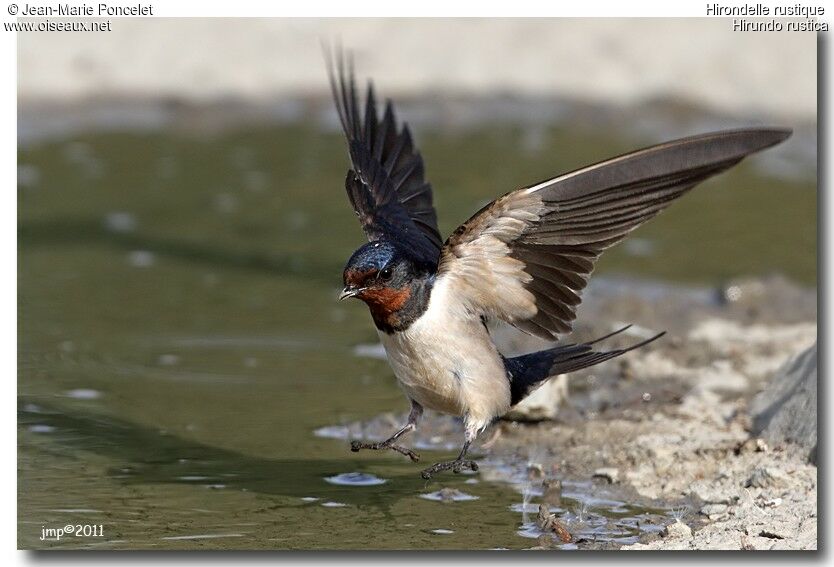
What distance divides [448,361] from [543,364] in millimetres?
785

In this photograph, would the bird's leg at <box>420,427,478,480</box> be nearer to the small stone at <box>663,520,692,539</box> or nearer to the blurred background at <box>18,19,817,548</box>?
the blurred background at <box>18,19,817,548</box>

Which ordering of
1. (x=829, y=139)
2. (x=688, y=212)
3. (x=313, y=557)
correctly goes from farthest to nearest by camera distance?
(x=688, y=212), (x=829, y=139), (x=313, y=557)

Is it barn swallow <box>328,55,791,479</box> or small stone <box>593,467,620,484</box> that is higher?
barn swallow <box>328,55,791,479</box>

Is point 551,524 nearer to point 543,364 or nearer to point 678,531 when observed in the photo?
point 678,531

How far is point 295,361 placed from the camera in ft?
24.7

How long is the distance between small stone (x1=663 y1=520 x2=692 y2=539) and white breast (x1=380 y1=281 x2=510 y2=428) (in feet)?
2.79

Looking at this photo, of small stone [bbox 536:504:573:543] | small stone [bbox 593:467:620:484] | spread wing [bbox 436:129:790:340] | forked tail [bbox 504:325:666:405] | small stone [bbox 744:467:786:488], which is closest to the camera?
spread wing [bbox 436:129:790:340]

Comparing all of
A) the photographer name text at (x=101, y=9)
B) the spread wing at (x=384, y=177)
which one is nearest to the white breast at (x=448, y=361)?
the spread wing at (x=384, y=177)

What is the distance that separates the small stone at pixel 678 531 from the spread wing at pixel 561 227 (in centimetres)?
87

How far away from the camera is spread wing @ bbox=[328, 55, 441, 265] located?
592 cm

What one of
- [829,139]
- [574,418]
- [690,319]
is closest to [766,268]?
[690,319]

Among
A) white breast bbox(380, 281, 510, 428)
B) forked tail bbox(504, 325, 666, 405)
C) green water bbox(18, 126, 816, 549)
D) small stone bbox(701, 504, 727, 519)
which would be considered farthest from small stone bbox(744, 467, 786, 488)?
white breast bbox(380, 281, 510, 428)

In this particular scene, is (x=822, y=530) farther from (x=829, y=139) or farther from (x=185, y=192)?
(x=185, y=192)
